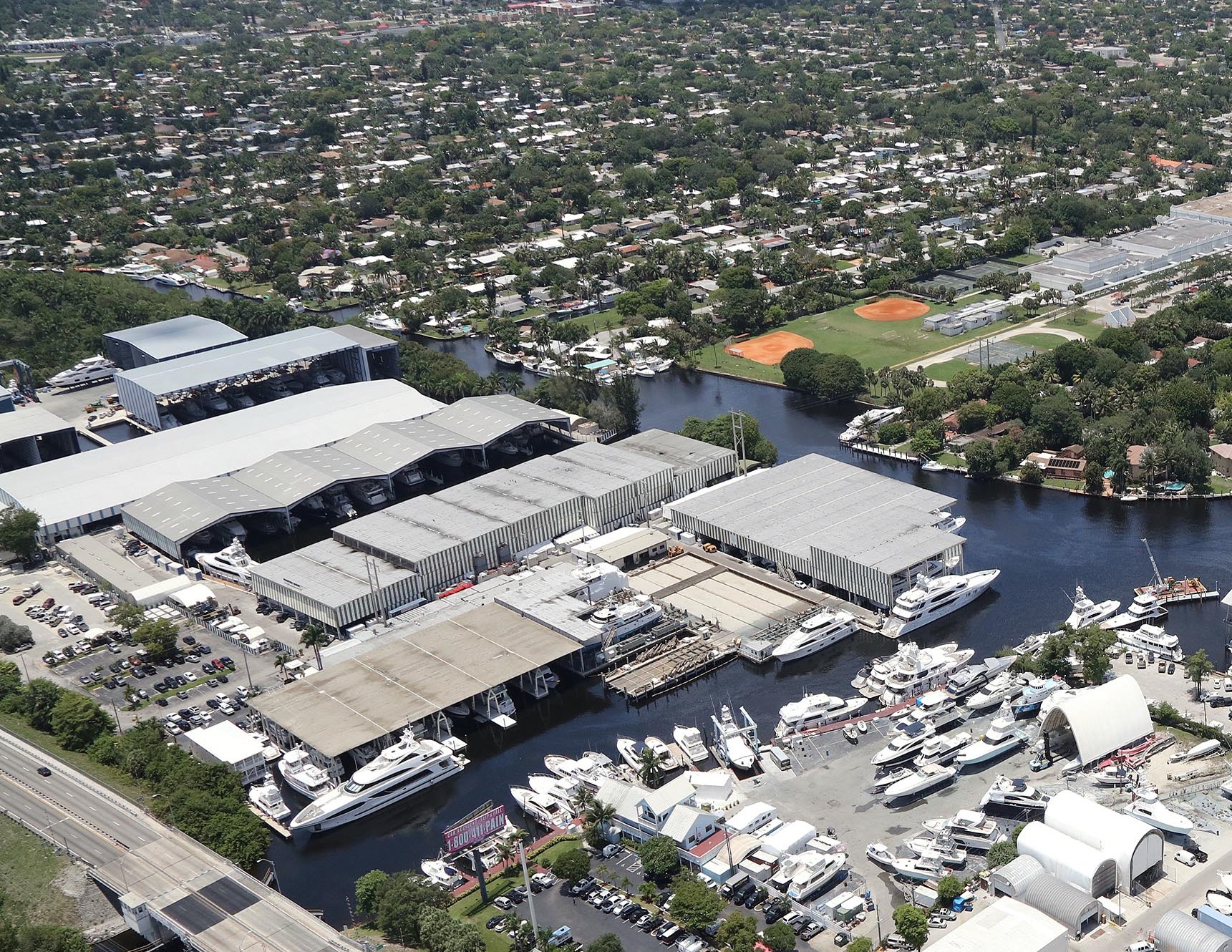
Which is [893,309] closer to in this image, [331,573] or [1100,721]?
[331,573]

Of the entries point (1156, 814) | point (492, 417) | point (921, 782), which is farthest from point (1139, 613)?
point (492, 417)

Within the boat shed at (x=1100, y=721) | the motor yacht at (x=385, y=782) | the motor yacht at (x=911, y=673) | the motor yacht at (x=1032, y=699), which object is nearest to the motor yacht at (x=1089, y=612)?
the motor yacht at (x=911, y=673)

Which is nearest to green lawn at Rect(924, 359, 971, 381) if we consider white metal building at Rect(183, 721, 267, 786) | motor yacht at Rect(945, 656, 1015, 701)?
→ motor yacht at Rect(945, 656, 1015, 701)

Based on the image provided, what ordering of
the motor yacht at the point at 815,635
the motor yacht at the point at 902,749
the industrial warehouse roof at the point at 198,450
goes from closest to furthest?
the motor yacht at the point at 902,749
the motor yacht at the point at 815,635
the industrial warehouse roof at the point at 198,450

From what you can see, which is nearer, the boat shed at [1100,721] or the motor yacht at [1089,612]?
the boat shed at [1100,721]

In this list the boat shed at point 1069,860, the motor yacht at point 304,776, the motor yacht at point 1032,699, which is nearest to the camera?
→ the boat shed at point 1069,860

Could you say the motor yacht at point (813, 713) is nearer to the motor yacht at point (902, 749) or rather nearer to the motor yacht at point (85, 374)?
the motor yacht at point (902, 749)
